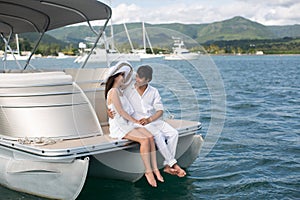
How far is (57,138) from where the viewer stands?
19.9 feet

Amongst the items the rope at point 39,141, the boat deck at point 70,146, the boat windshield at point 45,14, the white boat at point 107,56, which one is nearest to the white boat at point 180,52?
the white boat at point 107,56

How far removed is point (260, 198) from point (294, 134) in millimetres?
4737

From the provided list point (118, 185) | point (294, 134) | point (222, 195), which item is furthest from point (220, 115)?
point (294, 134)

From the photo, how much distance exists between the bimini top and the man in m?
1.72

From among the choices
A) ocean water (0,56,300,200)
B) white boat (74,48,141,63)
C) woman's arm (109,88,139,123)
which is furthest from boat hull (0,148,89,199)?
white boat (74,48,141,63)

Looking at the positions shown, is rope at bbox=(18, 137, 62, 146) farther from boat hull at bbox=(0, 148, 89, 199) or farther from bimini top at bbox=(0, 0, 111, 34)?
bimini top at bbox=(0, 0, 111, 34)

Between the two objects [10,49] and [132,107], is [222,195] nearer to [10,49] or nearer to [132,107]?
[132,107]

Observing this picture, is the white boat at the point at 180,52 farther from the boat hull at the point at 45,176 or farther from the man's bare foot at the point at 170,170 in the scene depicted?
the boat hull at the point at 45,176

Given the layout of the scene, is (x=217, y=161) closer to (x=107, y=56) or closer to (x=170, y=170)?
(x=170, y=170)

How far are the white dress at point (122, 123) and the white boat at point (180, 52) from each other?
88 cm

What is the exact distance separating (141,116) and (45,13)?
3.28 metres

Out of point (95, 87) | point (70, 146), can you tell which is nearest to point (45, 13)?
point (95, 87)

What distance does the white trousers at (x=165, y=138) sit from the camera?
584 centimetres

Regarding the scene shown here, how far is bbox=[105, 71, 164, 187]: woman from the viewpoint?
5.72 m
